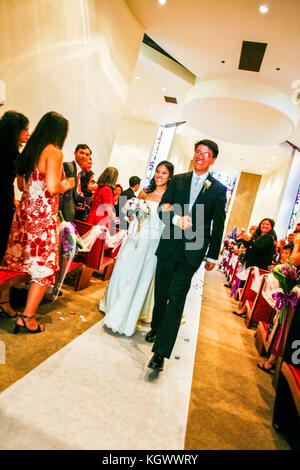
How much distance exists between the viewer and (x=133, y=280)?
10.2 ft

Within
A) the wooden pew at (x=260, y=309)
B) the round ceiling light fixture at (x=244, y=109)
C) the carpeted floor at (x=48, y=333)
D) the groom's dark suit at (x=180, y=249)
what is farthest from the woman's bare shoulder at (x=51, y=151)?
the round ceiling light fixture at (x=244, y=109)

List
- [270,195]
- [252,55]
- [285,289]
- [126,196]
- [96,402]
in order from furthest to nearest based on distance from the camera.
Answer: [270,195] → [252,55] → [126,196] → [285,289] → [96,402]

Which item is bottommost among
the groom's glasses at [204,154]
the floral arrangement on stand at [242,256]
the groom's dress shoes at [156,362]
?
the groom's dress shoes at [156,362]

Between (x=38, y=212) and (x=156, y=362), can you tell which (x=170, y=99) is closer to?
(x=38, y=212)

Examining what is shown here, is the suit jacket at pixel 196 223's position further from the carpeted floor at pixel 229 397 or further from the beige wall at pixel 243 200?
the beige wall at pixel 243 200

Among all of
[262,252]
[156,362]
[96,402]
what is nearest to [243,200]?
[262,252]

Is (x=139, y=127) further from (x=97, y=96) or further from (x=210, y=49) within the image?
(x=97, y=96)

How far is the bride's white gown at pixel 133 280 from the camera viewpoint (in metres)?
3.02

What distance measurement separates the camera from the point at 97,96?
223 inches

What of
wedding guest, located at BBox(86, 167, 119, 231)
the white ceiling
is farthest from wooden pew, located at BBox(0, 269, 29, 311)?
the white ceiling

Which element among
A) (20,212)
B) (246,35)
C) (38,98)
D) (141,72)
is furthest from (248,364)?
(141,72)

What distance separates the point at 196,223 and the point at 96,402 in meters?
1.49

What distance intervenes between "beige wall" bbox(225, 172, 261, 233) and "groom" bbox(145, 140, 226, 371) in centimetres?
1622

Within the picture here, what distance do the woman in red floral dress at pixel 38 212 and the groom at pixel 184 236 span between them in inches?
36.3
